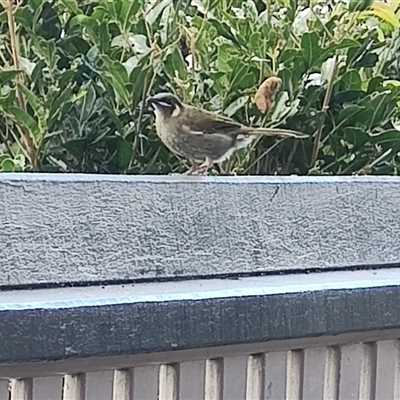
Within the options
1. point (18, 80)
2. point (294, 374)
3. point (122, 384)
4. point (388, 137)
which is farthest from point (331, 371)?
point (18, 80)

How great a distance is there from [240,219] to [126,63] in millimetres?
357

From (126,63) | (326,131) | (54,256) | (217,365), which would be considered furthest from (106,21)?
(217,365)

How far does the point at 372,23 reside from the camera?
1.67 m

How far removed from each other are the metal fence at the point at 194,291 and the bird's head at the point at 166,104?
0.26 m

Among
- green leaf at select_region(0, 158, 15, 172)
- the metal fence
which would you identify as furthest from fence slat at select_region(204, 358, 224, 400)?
green leaf at select_region(0, 158, 15, 172)

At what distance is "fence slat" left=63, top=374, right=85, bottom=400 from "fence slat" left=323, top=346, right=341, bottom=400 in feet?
1.05

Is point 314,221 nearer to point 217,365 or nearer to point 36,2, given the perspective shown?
point 217,365

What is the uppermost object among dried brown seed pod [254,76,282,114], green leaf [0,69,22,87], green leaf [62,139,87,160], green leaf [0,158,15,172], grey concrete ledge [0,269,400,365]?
green leaf [0,69,22,87]

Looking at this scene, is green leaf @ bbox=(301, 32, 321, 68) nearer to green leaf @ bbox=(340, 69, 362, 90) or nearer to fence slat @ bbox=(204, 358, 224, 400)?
green leaf @ bbox=(340, 69, 362, 90)

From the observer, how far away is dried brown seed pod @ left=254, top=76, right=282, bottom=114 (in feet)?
4.31

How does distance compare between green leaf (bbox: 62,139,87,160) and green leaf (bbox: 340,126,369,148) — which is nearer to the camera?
green leaf (bbox: 62,139,87,160)

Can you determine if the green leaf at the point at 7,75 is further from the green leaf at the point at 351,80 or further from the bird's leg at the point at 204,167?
the green leaf at the point at 351,80

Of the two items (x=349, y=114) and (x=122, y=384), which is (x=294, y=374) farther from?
(x=349, y=114)

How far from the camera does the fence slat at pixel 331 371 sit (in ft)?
3.39
